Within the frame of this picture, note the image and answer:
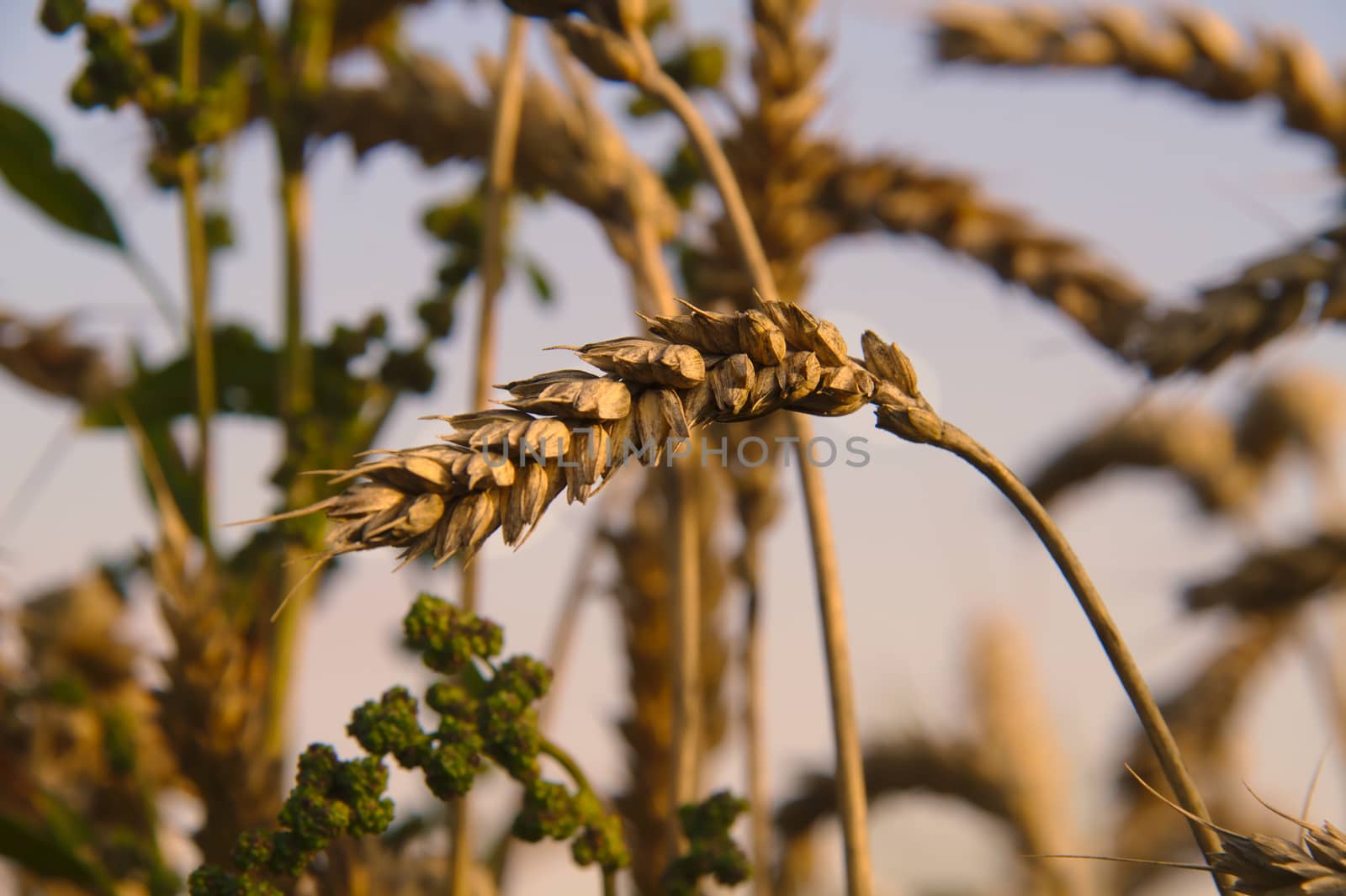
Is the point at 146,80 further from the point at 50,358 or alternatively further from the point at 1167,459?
the point at 1167,459

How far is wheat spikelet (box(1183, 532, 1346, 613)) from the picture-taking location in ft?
5.89

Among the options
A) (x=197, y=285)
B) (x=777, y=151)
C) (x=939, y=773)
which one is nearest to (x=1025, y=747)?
(x=939, y=773)

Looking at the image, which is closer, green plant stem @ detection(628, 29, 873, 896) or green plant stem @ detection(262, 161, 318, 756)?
green plant stem @ detection(628, 29, 873, 896)

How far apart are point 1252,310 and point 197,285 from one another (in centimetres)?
108

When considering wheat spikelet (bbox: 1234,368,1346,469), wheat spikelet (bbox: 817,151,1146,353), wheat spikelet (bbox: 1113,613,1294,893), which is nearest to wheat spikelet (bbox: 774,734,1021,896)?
wheat spikelet (bbox: 1113,613,1294,893)

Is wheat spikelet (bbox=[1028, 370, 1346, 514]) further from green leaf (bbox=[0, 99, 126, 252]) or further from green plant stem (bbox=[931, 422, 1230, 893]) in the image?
green plant stem (bbox=[931, 422, 1230, 893])

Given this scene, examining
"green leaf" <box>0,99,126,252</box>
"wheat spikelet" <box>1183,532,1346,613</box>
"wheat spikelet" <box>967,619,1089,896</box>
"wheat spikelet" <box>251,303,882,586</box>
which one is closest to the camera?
"wheat spikelet" <box>251,303,882,586</box>

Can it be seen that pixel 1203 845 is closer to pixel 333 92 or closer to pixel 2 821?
pixel 2 821

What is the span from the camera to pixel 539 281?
1.58 m

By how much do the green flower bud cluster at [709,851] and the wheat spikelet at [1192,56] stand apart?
49.3 inches

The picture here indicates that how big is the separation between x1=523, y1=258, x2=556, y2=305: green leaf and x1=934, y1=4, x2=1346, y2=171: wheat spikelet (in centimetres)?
72

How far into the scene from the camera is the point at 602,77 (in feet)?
2.60

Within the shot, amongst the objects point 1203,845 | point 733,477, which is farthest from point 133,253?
point 1203,845

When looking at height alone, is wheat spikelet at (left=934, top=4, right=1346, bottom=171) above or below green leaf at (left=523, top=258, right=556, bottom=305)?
above
